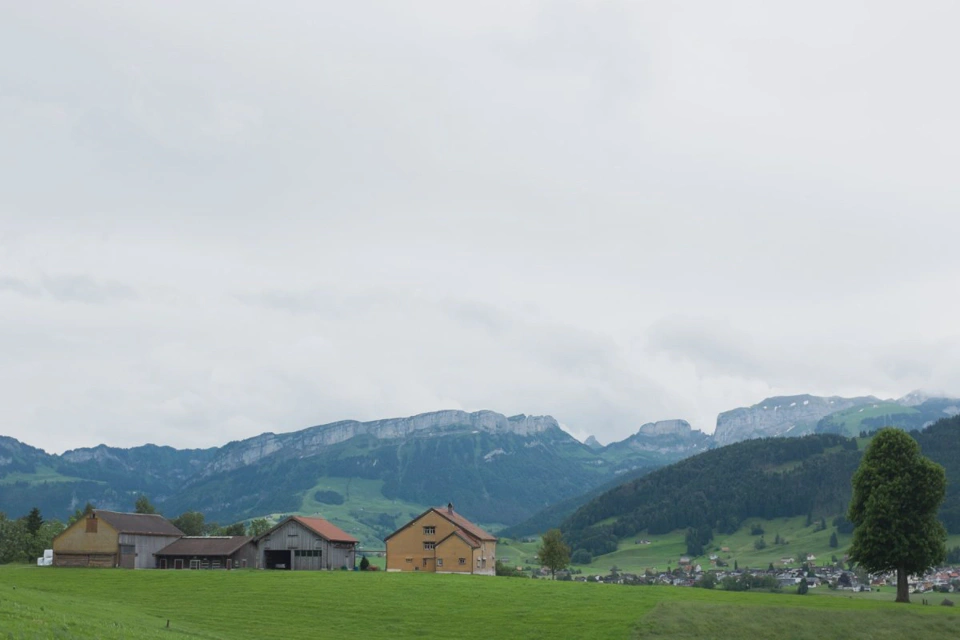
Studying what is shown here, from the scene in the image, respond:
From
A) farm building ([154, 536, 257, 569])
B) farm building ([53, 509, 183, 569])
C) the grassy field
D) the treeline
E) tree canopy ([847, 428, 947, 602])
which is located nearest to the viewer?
the grassy field

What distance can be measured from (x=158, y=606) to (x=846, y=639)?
4891 cm

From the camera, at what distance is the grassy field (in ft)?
191

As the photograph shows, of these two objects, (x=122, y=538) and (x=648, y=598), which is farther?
(x=122, y=538)

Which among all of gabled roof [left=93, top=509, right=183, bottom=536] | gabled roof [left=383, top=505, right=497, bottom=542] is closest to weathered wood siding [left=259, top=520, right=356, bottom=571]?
gabled roof [left=383, top=505, right=497, bottom=542]

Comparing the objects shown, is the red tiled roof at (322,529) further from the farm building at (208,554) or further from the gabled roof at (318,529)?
the farm building at (208,554)

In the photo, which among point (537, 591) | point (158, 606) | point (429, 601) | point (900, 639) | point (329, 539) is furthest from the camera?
point (329, 539)

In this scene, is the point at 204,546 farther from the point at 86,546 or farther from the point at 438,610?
the point at 438,610

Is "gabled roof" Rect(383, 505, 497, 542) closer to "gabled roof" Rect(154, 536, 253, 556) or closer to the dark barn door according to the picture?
the dark barn door

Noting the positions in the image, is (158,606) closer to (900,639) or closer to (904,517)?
(900,639)

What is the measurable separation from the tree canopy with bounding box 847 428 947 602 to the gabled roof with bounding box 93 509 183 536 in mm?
82178

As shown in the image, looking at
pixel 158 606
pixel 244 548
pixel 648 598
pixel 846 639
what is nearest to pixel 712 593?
pixel 648 598

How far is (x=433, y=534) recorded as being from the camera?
124 m

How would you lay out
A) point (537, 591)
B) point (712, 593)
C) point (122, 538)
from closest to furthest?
point (537, 591) < point (712, 593) < point (122, 538)

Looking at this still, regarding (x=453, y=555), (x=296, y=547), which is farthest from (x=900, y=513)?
(x=296, y=547)
